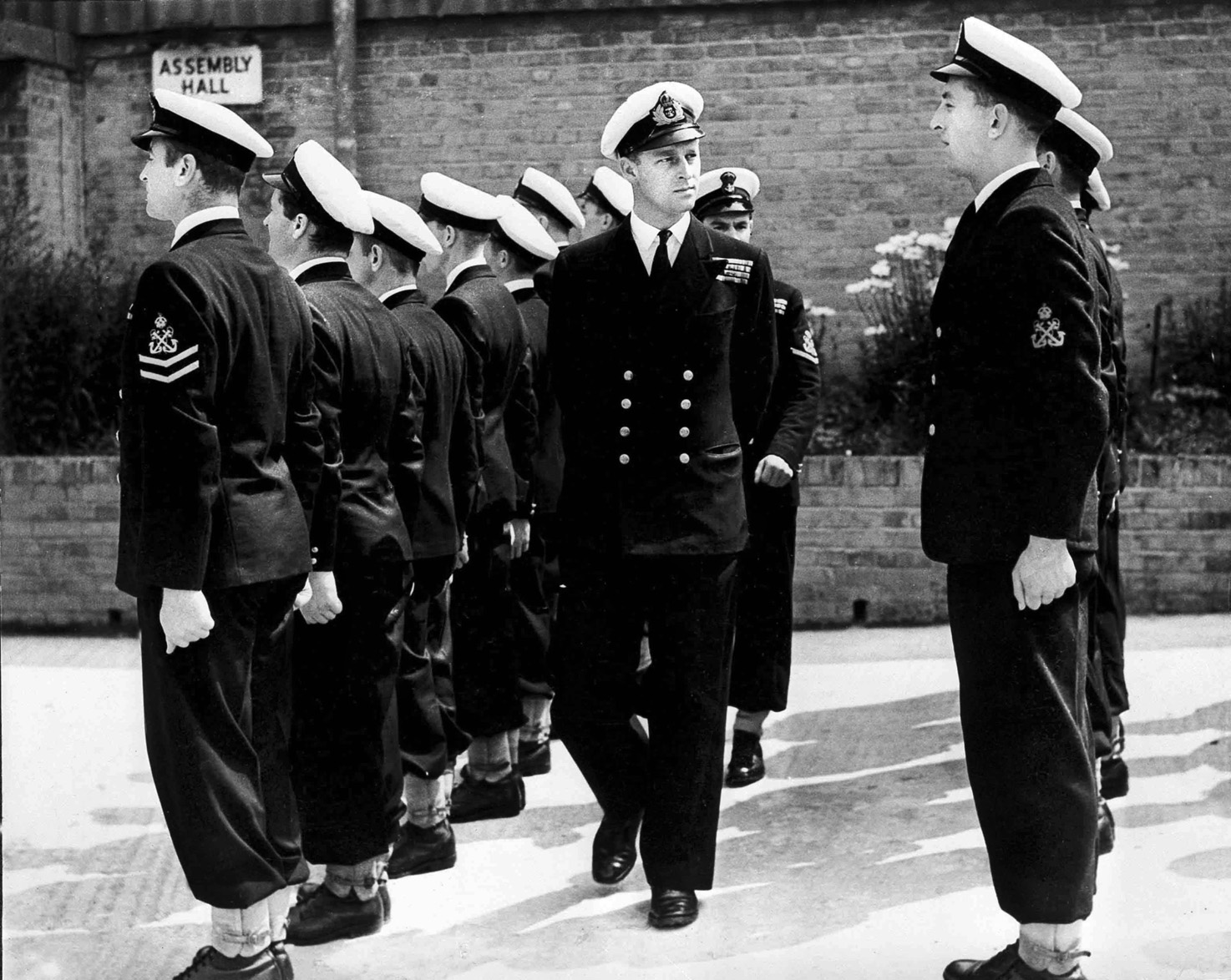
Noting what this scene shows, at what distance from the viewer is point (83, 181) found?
11078 mm

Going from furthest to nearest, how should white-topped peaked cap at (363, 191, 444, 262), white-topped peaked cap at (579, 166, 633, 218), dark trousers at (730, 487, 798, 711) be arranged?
1. white-topped peaked cap at (579, 166, 633, 218)
2. dark trousers at (730, 487, 798, 711)
3. white-topped peaked cap at (363, 191, 444, 262)

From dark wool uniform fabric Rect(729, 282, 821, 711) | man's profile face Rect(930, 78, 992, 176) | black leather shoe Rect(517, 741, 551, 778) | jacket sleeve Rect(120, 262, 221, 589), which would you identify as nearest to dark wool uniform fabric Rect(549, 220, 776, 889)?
man's profile face Rect(930, 78, 992, 176)

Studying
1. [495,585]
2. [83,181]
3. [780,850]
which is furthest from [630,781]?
[83,181]

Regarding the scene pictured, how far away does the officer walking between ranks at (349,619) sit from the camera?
4.44m

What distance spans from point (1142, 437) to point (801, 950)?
18.2 ft

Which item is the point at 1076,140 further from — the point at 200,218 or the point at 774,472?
the point at 200,218

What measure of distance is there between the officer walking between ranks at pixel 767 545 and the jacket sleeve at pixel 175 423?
2628mm

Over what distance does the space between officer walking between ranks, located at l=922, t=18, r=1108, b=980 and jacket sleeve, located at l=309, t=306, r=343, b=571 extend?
151cm

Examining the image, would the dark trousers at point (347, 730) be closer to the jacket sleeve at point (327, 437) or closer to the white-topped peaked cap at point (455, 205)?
the jacket sleeve at point (327, 437)

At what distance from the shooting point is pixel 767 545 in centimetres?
605

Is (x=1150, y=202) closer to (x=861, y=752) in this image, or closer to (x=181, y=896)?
(x=861, y=752)

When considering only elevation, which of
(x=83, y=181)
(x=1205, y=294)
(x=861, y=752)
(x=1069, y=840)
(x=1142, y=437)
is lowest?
(x=861, y=752)

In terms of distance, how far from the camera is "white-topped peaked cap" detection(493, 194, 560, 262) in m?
6.06

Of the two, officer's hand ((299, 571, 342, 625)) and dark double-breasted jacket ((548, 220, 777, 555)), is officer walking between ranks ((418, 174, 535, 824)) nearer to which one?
dark double-breasted jacket ((548, 220, 777, 555))
